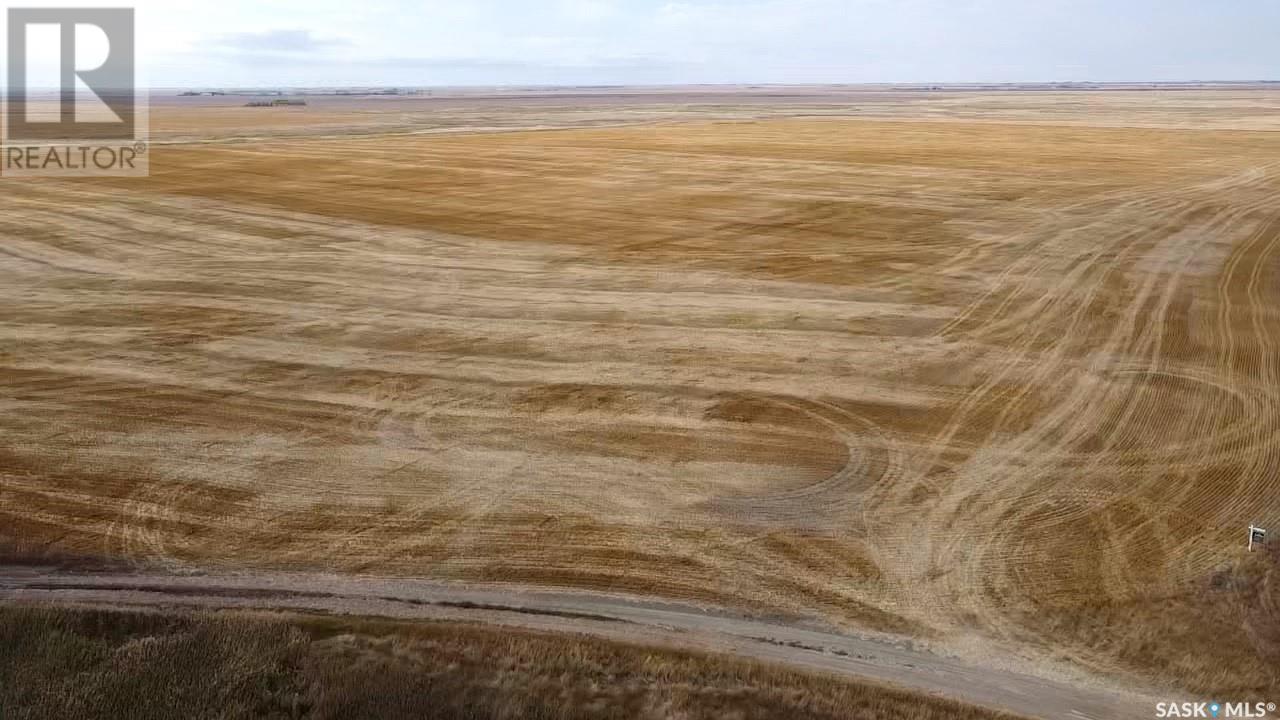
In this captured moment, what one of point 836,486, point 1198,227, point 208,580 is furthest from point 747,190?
point 208,580

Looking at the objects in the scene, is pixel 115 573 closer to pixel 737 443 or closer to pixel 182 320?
pixel 737 443

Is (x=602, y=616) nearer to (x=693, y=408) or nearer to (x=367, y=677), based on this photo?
(x=367, y=677)

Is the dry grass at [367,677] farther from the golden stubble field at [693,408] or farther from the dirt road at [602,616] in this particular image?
the golden stubble field at [693,408]

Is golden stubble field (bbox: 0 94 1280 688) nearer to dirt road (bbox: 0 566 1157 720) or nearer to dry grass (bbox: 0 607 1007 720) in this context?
dirt road (bbox: 0 566 1157 720)

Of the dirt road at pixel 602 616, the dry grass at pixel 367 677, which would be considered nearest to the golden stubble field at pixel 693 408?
the dirt road at pixel 602 616

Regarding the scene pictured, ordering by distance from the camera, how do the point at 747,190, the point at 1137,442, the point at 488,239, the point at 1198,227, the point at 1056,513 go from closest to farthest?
the point at 1056,513 → the point at 1137,442 → the point at 488,239 → the point at 1198,227 → the point at 747,190

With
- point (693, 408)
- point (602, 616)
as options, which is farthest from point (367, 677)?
point (693, 408)
